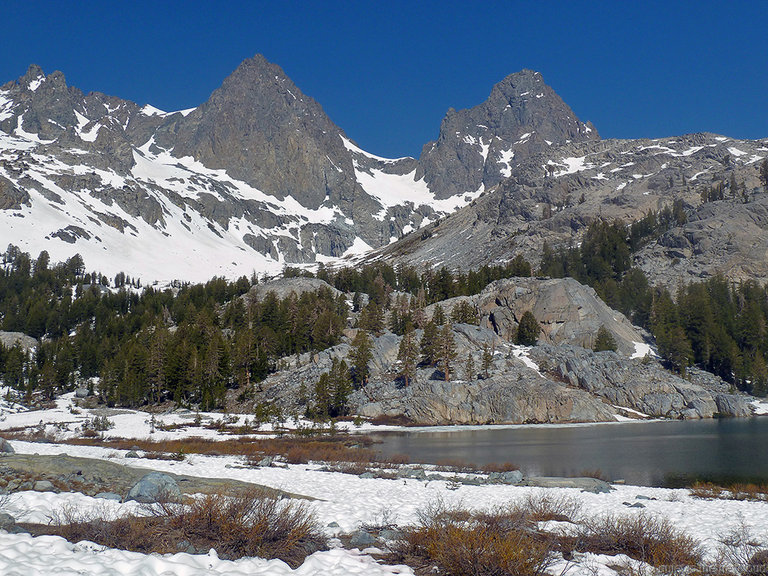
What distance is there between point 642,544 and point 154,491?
12277mm

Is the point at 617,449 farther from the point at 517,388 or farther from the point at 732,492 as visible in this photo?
the point at 517,388

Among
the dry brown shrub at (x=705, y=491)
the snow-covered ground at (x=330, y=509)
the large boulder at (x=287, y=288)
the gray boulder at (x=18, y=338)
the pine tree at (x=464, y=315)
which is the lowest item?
the dry brown shrub at (x=705, y=491)

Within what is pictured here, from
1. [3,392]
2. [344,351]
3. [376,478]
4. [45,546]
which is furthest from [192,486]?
[3,392]

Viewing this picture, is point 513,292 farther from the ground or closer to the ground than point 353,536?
farther from the ground

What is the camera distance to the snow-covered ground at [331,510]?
7.96 metres

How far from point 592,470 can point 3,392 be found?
311 ft

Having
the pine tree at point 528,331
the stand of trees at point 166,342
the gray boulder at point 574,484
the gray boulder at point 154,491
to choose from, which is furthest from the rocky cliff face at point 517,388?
the gray boulder at point 154,491

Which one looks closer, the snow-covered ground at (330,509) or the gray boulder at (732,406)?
the snow-covered ground at (330,509)

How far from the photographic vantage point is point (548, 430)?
60.6 meters

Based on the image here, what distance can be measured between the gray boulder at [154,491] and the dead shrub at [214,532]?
2.64 m

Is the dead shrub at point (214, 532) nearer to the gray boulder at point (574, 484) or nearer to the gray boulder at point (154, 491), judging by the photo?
the gray boulder at point (154, 491)

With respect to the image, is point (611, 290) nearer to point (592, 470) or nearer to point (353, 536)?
point (592, 470)

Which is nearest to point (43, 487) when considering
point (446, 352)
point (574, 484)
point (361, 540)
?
point (361, 540)

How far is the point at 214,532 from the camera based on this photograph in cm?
966
